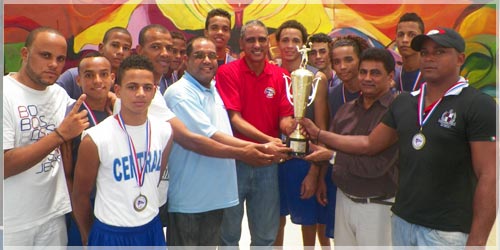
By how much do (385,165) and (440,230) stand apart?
78 cm

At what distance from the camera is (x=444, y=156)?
2.73m

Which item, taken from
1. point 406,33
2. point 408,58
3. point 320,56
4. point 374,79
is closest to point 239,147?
point 374,79

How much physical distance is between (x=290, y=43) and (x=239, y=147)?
4.57 ft

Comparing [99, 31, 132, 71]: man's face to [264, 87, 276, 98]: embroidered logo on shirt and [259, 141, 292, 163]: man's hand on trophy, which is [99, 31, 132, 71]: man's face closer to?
[264, 87, 276, 98]: embroidered logo on shirt

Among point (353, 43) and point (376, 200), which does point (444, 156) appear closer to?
point (376, 200)

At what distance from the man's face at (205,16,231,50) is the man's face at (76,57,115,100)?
1.57 metres

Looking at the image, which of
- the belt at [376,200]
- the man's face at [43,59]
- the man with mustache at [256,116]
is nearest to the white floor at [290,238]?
the man with mustache at [256,116]

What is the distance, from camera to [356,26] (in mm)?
9422

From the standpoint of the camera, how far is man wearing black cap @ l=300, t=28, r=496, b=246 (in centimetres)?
264

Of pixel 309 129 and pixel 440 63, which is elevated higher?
pixel 440 63

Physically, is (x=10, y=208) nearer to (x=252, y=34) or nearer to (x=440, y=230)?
(x=252, y=34)

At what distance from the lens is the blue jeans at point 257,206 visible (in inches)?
153

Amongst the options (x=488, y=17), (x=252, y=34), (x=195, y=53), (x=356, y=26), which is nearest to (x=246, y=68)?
(x=252, y=34)

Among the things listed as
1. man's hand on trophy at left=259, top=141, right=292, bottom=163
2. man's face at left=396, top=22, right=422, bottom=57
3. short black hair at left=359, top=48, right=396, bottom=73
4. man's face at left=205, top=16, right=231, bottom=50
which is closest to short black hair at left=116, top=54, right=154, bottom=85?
man's hand on trophy at left=259, top=141, right=292, bottom=163
